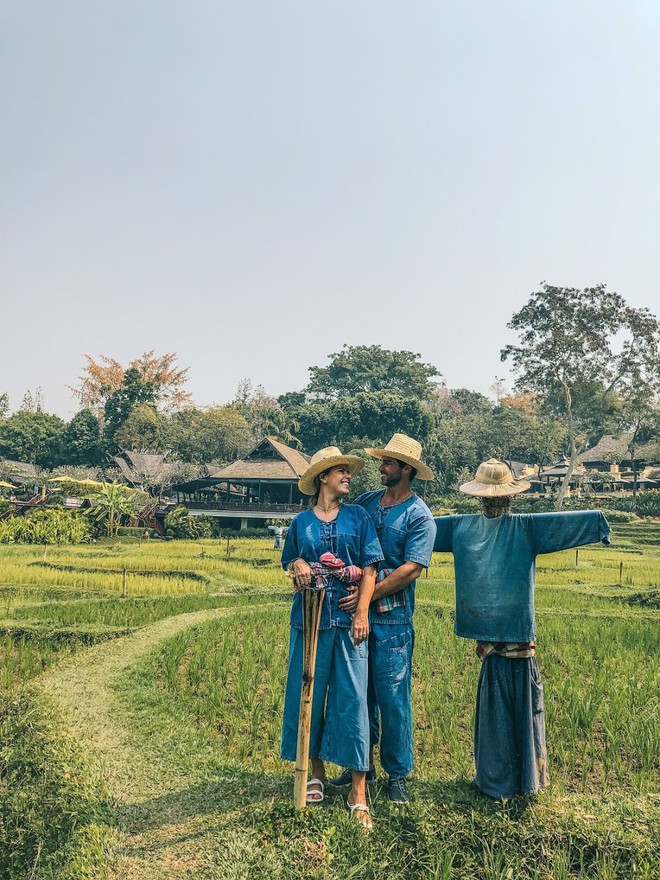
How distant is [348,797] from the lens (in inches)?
109

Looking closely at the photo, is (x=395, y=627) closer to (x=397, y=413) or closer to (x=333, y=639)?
(x=333, y=639)

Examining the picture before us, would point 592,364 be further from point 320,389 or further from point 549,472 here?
point 320,389

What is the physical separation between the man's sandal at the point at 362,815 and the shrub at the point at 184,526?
20.3m

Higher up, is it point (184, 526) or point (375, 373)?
point (375, 373)

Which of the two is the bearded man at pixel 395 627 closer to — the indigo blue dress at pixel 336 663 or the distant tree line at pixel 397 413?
the indigo blue dress at pixel 336 663

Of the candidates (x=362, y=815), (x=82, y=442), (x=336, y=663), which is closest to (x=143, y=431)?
(x=82, y=442)

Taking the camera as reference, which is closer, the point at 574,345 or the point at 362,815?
the point at 362,815

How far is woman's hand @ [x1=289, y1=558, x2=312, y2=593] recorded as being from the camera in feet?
8.90

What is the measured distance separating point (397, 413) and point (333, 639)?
111 feet

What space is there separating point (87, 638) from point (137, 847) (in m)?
4.50

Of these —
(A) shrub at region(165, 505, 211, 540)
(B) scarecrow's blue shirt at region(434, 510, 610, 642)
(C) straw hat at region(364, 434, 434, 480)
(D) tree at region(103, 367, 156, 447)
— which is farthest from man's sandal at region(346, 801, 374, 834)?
(D) tree at region(103, 367, 156, 447)

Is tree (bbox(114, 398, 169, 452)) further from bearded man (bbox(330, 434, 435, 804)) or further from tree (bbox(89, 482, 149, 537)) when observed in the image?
bearded man (bbox(330, 434, 435, 804))

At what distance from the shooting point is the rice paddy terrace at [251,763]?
2.47 metres

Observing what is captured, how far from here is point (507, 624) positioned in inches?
114
